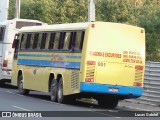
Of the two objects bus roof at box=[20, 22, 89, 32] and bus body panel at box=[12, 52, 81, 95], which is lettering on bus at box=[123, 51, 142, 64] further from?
bus roof at box=[20, 22, 89, 32]

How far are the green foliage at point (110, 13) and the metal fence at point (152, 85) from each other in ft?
21.9

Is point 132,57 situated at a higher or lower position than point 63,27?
lower

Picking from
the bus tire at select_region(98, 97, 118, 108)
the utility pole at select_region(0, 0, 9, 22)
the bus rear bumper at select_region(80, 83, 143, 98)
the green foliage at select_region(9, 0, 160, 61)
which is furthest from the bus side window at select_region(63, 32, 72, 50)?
the utility pole at select_region(0, 0, 9, 22)

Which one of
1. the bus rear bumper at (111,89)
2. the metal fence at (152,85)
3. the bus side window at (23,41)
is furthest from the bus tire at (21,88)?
the bus rear bumper at (111,89)

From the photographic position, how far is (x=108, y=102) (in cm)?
2486

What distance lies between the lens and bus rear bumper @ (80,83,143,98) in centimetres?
2230

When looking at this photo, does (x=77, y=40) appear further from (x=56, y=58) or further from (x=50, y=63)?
(x=50, y=63)

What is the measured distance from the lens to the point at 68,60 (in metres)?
24.1

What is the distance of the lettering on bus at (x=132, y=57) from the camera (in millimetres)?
22875

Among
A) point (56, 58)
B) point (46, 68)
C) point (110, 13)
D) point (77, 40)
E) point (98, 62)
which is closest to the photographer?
point (98, 62)

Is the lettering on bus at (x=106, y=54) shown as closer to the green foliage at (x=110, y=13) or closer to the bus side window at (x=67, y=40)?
the bus side window at (x=67, y=40)

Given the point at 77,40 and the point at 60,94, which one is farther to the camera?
the point at 60,94

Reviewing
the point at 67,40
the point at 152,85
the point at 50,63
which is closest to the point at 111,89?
the point at 67,40

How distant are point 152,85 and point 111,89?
3.70 meters
